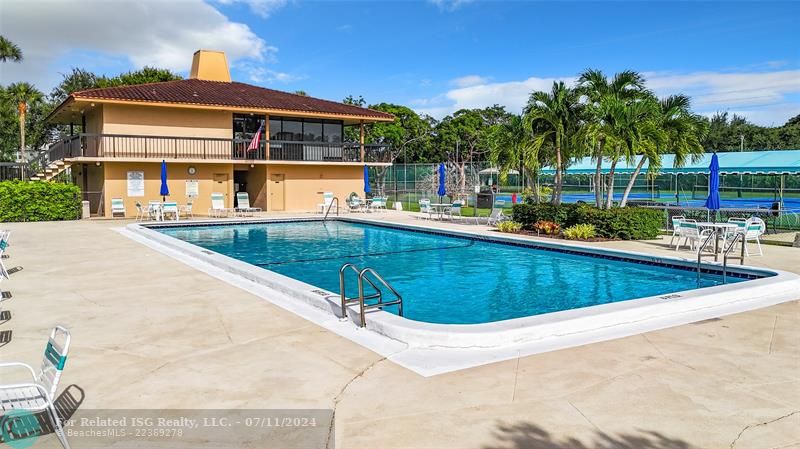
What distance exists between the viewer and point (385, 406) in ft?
14.6

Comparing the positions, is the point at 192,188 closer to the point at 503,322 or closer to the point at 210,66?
the point at 210,66

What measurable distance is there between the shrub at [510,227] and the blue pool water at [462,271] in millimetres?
1491

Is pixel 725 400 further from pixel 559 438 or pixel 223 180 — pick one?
pixel 223 180

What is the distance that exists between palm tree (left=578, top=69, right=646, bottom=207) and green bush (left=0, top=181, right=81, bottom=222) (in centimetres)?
2000

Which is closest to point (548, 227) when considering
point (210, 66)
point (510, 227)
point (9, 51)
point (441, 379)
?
point (510, 227)

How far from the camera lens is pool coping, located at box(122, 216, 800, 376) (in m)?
5.90

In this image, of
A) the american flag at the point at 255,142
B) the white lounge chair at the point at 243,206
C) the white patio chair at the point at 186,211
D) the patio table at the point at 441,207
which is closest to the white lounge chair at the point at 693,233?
the patio table at the point at 441,207

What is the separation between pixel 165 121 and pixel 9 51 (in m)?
22.8

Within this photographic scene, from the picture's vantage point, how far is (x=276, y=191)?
29.5 meters

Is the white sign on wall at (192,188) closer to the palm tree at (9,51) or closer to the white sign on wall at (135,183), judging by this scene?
the white sign on wall at (135,183)

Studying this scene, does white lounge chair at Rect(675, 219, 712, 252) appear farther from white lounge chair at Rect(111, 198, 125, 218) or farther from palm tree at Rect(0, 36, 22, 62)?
palm tree at Rect(0, 36, 22, 62)

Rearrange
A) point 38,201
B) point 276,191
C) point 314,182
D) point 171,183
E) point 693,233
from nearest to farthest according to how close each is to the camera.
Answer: point 693,233 < point 38,201 < point 171,183 < point 276,191 < point 314,182

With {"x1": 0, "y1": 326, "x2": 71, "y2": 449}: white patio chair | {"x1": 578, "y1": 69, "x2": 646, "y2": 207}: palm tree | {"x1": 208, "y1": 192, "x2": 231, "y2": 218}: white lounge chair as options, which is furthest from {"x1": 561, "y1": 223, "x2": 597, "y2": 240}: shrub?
{"x1": 208, "y1": 192, "x2": 231, "y2": 218}: white lounge chair

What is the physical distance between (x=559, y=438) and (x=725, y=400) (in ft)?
5.38
